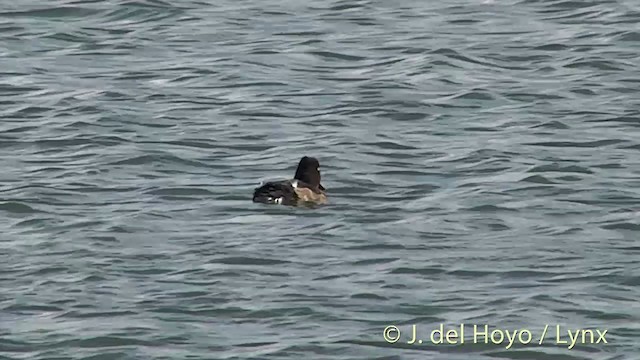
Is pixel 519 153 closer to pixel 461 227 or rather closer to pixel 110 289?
pixel 461 227

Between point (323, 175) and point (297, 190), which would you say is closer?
point (297, 190)

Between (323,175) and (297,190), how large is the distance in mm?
1489

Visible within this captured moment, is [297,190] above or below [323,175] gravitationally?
above

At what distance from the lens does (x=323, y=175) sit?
17.3m

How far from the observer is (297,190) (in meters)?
15.8

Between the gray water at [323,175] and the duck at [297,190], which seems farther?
the duck at [297,190]

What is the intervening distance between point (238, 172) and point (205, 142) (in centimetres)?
127

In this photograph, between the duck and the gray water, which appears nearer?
the gray water

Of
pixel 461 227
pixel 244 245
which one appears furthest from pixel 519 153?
pixel 244 245

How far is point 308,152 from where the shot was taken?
18141 mm

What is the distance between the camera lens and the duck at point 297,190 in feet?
52.0

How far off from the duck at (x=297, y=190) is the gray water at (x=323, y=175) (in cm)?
16

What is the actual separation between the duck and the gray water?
0.16 m

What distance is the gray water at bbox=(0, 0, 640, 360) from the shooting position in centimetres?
1280
